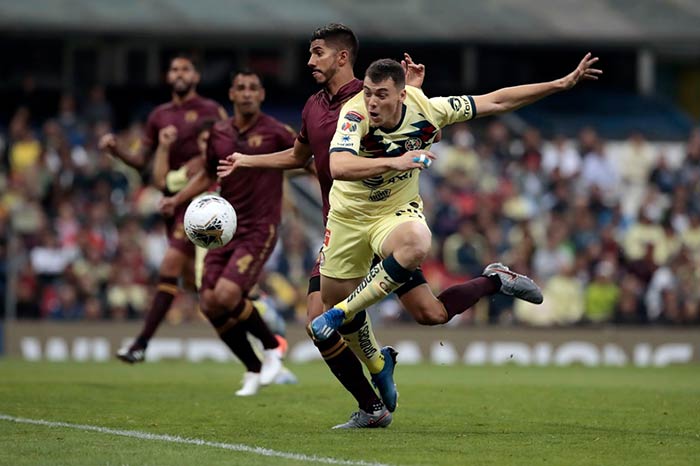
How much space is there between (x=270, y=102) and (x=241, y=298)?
1589cm

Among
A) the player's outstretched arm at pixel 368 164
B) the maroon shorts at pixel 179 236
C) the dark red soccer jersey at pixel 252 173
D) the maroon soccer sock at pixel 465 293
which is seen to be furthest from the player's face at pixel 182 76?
the player's outstretched arm at pixel 368 164

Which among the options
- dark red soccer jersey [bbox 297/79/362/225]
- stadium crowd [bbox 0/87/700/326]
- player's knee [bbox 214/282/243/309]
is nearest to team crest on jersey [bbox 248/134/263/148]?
player's knee [bbox 214/282/243/309]

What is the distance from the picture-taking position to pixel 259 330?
13562mm

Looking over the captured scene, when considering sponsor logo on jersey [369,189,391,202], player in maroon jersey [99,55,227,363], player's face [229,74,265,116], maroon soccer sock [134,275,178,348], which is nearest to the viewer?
sponsor logo on jersey [369,189,391,202]

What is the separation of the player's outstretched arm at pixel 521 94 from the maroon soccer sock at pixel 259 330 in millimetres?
4333

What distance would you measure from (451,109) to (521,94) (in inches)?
21.0

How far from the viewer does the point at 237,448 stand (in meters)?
8.59

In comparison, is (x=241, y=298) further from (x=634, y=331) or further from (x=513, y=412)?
(x=634, y=331)

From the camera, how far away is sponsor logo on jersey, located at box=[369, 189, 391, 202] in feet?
31.8

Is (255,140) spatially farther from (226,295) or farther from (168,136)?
(168,136)

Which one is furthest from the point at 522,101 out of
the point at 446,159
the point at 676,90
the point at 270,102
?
the point at 676,90

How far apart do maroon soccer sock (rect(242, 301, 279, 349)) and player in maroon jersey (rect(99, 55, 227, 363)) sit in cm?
142

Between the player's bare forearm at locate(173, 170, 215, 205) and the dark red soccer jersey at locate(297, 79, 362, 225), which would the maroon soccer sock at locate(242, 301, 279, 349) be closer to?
the player's bare forearm at locate(173, 170, 215, 205)

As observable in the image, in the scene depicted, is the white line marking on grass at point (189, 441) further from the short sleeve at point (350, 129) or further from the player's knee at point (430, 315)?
the short sleeve at point (350, 129)
